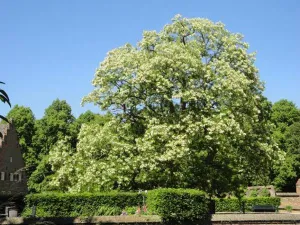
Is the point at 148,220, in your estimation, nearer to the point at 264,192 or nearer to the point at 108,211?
the point at 108,211

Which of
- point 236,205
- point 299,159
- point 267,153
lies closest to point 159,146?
point 267,153

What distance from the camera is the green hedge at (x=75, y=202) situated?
27875 millimetres

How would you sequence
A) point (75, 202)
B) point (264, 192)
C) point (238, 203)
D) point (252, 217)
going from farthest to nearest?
1. point (264, 192)
2. point (238, 203)
3. point (75, 202)
4. point (252, 217)

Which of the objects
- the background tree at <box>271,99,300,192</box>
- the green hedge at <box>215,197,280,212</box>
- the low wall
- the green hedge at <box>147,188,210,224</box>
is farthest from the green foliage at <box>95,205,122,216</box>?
the background tree at <box>271,99,300,192</box>

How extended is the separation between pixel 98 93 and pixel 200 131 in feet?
27.1

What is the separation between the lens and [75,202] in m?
28.3

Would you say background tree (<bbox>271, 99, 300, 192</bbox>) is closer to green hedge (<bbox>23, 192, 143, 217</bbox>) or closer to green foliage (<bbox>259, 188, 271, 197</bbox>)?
green foliage (<bbox>259, 188, 271, 197</bbox>)

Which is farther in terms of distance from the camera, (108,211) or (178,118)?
(178,118)

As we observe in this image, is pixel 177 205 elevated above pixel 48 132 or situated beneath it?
situated beneath

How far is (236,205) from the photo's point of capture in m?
52.7

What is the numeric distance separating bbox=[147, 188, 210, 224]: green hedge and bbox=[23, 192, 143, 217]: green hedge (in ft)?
18.1

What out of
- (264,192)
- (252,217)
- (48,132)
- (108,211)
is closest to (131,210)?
(108,211)

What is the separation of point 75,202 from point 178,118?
8977 millimetres

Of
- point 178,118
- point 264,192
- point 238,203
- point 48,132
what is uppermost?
point 48,132
